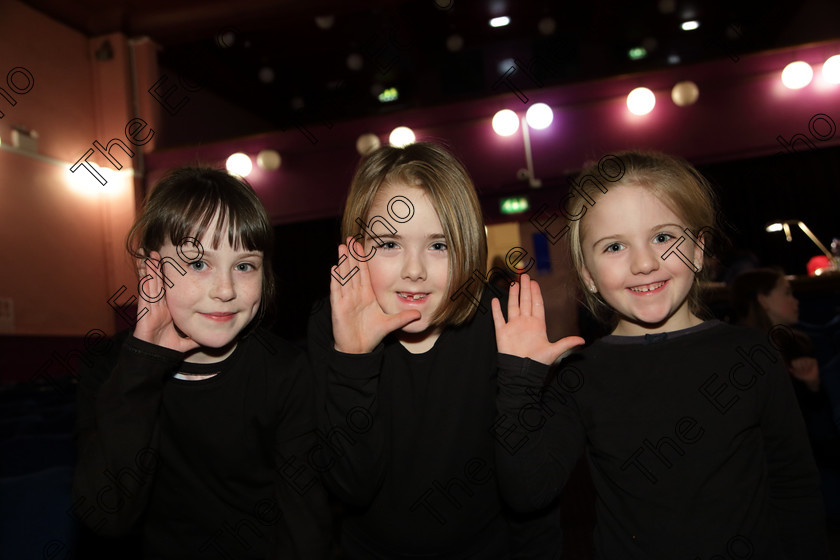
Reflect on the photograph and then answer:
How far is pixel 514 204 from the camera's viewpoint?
5848mm

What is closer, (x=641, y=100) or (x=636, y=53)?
(x=641, y=100)

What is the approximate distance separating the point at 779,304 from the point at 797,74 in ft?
11.1

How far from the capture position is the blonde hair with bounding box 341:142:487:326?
1.27m

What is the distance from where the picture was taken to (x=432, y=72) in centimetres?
827

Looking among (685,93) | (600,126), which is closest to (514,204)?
(600,126)

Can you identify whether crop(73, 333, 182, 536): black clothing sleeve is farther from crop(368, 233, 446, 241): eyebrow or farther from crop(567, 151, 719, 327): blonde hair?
crop(567, 151, 719, 327): blonde hair

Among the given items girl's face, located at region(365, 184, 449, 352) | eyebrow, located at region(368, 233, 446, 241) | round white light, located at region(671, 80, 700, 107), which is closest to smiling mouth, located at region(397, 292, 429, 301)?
girl's face, located at region(365, 184, 449, 352)

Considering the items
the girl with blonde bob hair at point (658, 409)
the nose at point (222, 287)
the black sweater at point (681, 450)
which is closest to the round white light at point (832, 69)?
the girl with blonde bob hair at point (658, 409)

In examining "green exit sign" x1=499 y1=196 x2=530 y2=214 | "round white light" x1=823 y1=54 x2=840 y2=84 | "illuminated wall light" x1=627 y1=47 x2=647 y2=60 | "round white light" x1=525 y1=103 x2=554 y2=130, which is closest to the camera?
"round white light" x1=823 y1=54 x2=840 y2=84

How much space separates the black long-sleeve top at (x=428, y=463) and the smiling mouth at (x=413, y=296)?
0.41ft

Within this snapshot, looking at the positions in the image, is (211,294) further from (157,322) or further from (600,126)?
(600,126)

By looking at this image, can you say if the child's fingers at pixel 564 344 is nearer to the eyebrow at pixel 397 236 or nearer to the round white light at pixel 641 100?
the eyebrow at pixel 397 236

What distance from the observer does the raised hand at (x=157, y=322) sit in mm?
1241

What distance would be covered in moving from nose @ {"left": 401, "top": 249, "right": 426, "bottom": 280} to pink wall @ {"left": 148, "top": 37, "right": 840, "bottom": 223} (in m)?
4.35
